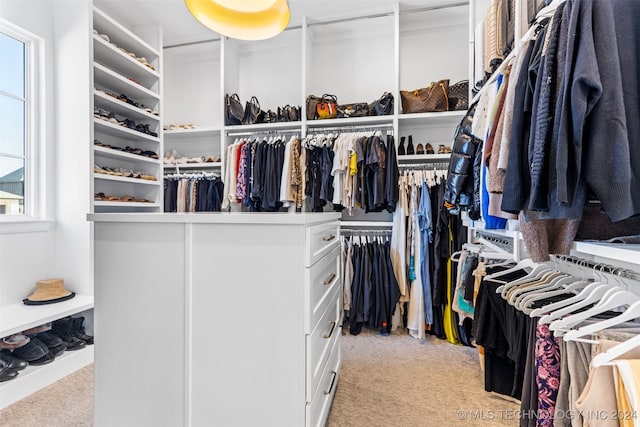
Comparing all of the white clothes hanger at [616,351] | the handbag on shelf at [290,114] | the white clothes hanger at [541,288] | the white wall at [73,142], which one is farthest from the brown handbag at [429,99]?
the white wall at [73,142]

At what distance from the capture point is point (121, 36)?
284cm

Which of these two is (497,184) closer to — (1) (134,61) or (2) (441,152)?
(2) (441,152)

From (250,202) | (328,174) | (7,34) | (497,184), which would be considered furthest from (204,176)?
(497,184)

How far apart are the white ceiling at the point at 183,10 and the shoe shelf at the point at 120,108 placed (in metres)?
0.91

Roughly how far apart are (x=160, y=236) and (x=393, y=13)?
294 cm

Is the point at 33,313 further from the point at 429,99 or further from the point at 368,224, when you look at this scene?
the point at 429,99

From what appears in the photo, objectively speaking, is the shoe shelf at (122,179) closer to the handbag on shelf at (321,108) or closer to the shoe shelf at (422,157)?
the handbag on shelf at (321,108)

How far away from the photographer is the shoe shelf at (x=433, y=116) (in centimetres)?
269

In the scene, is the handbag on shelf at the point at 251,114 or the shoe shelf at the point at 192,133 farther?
the shoe shelf at the point at 192,133

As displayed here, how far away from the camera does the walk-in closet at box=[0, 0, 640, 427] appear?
34.3 inches

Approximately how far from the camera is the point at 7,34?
7.41ft

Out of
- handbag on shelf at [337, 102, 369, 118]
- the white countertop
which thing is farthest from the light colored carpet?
handbag on shelf at [337, 102, 369, 118]

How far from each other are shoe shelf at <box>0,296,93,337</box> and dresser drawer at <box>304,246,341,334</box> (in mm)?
1874


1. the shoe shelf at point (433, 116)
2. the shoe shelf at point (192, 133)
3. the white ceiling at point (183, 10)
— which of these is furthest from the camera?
the shoe shelf at point (192, 133)
